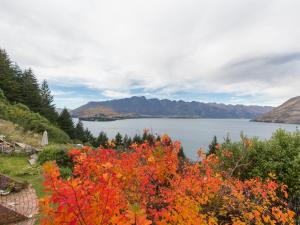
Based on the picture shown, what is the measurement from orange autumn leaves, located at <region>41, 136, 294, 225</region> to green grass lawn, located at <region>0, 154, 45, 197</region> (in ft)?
11.8

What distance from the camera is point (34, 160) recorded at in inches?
564

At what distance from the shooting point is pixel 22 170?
39.4ft

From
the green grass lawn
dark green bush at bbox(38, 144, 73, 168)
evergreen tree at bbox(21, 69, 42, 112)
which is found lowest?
the green grass lawn

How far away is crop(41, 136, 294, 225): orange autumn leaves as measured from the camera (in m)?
2.93

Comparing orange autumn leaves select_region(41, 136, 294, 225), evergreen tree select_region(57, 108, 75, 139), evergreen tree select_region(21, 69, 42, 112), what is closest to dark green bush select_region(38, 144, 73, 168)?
orange autumn leaves select_region(41, 136, 294, 225)

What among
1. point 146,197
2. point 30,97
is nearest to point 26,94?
point 30,97

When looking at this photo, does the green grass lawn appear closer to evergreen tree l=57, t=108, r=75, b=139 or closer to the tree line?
the tree line

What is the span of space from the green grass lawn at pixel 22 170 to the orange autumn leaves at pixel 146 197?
360cm

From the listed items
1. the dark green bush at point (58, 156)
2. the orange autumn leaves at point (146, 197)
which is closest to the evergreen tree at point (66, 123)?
the dark green bush at point (58, 156)

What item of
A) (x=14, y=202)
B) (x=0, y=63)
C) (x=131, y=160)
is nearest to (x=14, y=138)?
(x=14, y=202)

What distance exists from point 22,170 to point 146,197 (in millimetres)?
8172

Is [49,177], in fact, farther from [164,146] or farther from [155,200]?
[164,146]

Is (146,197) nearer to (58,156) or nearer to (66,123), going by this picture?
(58,156)

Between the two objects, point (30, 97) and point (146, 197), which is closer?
point (146, 197)
